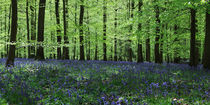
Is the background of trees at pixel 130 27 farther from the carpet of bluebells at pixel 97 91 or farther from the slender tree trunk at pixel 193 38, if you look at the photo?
the carpet of bluebells at pixel 97 91

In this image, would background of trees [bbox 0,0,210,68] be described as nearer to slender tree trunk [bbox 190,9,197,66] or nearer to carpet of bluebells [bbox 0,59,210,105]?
slender tree trunk [bbox 190,9,197,66]

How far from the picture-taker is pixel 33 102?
4184 millimetres

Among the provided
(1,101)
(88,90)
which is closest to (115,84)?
(88,90)

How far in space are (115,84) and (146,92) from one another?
1.63 meters

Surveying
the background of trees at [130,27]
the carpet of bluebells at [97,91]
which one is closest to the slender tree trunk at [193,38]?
the background of trees at [130,27]

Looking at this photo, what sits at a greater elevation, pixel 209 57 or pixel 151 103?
pixel 209 57

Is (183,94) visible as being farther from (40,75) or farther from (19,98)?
(40,75)

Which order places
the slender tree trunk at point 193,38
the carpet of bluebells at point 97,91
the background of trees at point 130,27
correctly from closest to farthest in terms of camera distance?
the carpet of bluebells at point 97,91 < the background of trees at point 130,27 < the slender tree trunk at point 193,38

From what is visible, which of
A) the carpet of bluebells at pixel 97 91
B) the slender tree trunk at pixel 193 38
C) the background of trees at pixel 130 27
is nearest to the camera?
the carpet of bluebells at pixel 97 91

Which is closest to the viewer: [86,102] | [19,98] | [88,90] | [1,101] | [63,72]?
[1,101]

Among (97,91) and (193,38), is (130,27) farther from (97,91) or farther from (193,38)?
(97,91)

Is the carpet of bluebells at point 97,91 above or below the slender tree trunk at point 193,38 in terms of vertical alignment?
below

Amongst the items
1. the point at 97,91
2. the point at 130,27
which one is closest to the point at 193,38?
the point at 130,27

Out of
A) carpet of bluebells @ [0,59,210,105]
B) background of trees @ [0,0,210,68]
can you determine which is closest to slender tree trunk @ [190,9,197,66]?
background of trees @ [0,0,210,68]
